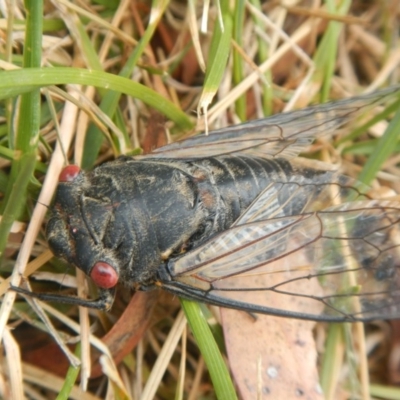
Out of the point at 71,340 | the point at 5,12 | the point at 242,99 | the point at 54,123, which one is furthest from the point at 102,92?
the point at 71,340

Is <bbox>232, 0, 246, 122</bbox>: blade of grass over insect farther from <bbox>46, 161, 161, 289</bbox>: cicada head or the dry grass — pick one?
<bbox>46, 161, 161, 289</bbox>: cicada head

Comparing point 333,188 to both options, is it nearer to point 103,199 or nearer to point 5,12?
point 103,199

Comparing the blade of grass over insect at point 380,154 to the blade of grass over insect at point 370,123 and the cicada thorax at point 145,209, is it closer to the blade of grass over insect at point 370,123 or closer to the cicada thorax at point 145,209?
the blade of grass over insect at point 370,123

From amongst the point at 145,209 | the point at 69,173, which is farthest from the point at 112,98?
the point at 145,209

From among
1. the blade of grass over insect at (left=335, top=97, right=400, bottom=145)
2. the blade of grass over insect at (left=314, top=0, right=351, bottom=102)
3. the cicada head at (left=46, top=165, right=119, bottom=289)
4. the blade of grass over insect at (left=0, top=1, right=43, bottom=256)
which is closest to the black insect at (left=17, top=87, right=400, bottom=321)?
the cicada head at (left=46, top=165, right=119, bottom=289)

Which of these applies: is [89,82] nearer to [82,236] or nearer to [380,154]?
[82,236]

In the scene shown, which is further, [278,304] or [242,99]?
[242,99]

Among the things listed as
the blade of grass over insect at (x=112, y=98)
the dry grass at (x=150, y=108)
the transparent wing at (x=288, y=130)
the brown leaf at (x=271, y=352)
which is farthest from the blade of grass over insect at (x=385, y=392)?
the blade of grass over insect at (x=112, y=98)
